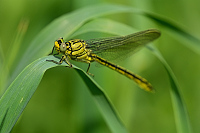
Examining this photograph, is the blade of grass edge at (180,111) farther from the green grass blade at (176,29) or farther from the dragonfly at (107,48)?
the dragonfly at (107,48)

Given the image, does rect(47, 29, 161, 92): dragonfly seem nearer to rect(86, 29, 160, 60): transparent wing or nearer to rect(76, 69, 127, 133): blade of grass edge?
rect(86, 29, 160, 60): transparent wing

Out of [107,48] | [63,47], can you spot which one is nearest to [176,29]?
[107,48]

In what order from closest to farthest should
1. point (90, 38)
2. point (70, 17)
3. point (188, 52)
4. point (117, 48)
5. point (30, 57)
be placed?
point (30, 57), point (70, 17), point (90, 38), point (117, 48), point (188, 52)

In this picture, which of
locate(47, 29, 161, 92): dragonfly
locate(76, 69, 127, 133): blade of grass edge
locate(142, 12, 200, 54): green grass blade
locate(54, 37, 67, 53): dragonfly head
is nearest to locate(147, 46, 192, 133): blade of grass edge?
locate(76, 69, 127, 133): blade of grass edge

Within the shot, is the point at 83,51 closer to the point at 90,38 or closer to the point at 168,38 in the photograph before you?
the point at 90,38

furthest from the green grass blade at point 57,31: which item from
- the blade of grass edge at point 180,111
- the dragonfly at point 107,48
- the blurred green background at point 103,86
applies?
the blade of grass edge at point 180,111

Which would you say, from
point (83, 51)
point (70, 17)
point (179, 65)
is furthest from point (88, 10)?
point (179, 65)

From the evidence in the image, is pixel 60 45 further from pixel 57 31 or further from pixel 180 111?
pixel 180 111
